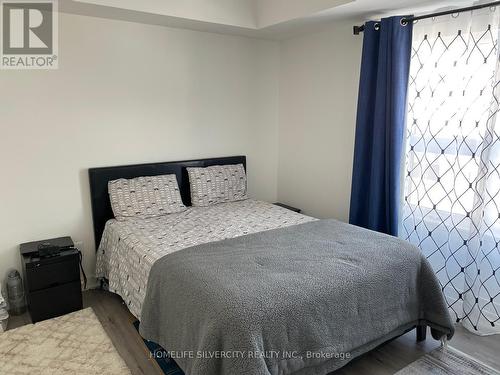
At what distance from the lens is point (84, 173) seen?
3.09 metres

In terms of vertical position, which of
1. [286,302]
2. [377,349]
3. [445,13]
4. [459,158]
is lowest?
[377,349]

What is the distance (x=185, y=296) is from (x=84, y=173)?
1707 millimetres

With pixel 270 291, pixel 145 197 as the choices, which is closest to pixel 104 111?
pixel 145 197

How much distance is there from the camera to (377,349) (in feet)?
7.82

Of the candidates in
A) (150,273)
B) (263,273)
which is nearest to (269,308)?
(263,273)

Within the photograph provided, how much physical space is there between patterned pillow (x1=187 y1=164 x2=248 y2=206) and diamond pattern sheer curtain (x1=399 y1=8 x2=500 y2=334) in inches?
61.7

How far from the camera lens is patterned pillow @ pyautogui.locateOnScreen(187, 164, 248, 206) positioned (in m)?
3.49

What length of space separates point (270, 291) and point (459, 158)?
1.69 m

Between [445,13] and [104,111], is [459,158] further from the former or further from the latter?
[104,111]

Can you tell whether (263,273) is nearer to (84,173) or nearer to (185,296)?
(185,296)

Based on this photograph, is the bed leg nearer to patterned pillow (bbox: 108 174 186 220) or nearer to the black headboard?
patterned pillow (bbox: 108 174 186 220)

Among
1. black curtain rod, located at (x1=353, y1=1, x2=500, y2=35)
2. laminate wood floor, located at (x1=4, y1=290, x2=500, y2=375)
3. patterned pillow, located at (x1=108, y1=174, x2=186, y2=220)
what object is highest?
black curtain rod, located at (x1=353, y1=1, x2=500, y2=35)

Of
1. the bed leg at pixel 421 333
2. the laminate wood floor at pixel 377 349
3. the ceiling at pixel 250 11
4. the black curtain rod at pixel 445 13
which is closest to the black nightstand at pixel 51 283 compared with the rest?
the laminate wood floor at pixel 377 349

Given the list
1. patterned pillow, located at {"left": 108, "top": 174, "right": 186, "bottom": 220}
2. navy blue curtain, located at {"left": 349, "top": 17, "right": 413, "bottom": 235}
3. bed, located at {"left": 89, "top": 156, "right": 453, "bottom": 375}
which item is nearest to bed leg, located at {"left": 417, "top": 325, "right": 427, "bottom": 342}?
bed, located at {"left": 89, "top": 156, "right": 453, "bottom": 375}
